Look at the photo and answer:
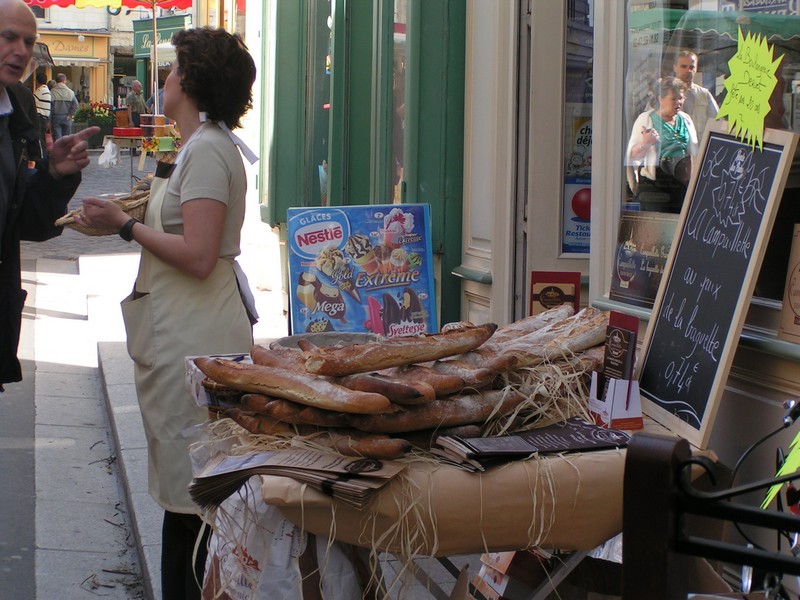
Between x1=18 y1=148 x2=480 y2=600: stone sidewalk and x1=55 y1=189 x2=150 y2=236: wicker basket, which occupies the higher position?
x1=55 y1=189 x2=150 y2=236: wicker basket

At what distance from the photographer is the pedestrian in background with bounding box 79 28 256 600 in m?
3.31

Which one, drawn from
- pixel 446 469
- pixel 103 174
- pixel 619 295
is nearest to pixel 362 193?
pixel 619 295

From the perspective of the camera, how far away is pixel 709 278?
2.61m

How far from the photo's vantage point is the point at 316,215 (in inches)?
163

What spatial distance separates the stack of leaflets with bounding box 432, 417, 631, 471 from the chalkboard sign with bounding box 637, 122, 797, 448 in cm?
32

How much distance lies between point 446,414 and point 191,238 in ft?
4.59

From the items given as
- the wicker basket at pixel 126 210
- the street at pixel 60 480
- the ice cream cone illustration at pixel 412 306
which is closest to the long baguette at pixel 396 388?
the wicker basket at pixel 126 210

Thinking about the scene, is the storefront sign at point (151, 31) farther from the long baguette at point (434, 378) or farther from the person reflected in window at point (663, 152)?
the long baguette at point (434, 378)

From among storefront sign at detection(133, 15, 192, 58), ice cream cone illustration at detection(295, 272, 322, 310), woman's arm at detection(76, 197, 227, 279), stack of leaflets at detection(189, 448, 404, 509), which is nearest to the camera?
stack of leaflets at detection(189, 448, 404, 509)

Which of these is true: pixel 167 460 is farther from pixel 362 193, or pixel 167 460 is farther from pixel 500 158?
pixel 362 193

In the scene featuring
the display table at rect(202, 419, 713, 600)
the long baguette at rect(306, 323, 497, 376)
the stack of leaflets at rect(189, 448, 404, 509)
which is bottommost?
the display table at rect(202, 419, 713, 600)

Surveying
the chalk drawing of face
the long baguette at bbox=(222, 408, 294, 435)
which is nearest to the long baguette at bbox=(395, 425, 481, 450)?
the long baguette at bbox=(222, 408, 294, 435)

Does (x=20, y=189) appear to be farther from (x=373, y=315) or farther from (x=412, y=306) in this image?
(x=412, y=306)

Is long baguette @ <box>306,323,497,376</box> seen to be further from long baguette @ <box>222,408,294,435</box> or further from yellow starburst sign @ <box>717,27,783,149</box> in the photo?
yellow starburst sign @ <box>717,27,783,149</box>
